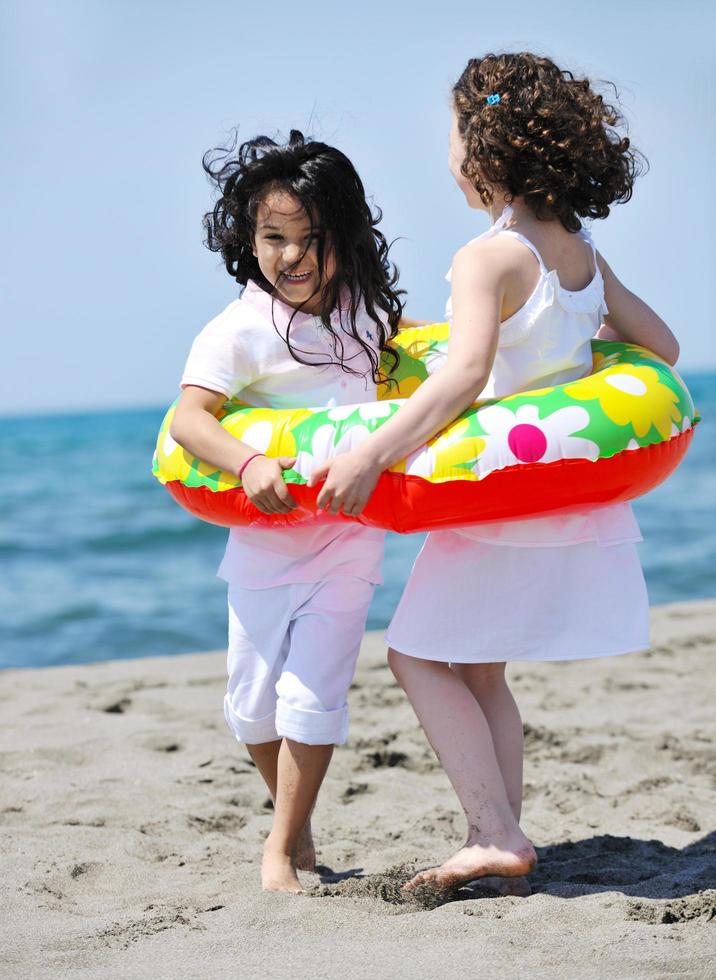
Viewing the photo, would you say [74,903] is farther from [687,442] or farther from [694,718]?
[694,718]

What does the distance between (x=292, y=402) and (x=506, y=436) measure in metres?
0.66

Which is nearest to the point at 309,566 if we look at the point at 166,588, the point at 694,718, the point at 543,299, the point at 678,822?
the point at 543,299

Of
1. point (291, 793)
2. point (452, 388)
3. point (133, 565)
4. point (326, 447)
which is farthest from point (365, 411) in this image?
point (133, 565)

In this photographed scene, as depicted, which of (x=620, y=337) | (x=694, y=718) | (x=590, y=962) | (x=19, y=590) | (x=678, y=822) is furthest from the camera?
(x=19, y=590)

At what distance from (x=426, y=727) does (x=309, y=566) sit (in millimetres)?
501

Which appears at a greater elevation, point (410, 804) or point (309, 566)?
point (309, 566)

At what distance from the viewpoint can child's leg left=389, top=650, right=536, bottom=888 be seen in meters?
2.71

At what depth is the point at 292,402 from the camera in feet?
9.93

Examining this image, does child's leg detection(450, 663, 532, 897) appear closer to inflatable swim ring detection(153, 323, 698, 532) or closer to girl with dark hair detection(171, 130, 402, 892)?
girl with dark hair detection(171, 130, 402, 892)

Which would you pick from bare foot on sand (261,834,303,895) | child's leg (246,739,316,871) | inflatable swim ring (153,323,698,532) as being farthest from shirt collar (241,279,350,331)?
bare foot on sand (261,834,303,895)

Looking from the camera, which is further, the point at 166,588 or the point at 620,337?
the point at 166,588

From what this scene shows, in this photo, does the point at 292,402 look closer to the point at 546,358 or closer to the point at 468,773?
the point at 546,358

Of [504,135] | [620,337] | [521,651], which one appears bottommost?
[521,651]

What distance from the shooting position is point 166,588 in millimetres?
9219
